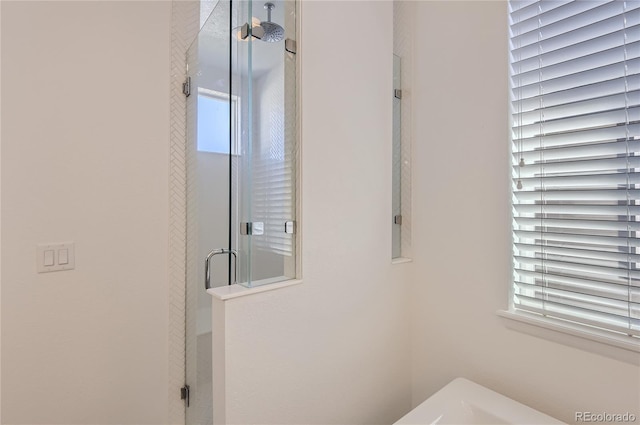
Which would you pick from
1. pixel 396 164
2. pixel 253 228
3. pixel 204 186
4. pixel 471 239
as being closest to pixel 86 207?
pixel 204 186

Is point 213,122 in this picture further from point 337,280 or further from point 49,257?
point 337,280

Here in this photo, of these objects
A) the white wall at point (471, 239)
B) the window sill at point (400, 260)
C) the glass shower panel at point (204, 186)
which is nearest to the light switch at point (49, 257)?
the glass shower panel at point (204, 186)

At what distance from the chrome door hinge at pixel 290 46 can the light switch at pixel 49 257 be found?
137cm

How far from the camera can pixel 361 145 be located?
1.43 metres

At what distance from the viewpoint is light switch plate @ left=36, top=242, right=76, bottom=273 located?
1.34m

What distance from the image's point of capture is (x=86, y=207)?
4.75 feet

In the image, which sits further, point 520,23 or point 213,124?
point 213,124

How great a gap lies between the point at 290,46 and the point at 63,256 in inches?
54.7

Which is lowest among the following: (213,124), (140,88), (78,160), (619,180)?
(619,180)

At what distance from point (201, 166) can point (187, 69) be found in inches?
21.7

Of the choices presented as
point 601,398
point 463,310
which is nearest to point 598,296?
point 601,398

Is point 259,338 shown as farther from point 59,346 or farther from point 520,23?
point 520,23

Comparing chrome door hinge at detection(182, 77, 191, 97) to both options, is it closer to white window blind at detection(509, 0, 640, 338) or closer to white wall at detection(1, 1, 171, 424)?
white wall at detection(1, 1, 171, 424)

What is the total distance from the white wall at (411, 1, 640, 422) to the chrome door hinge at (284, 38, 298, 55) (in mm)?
774
